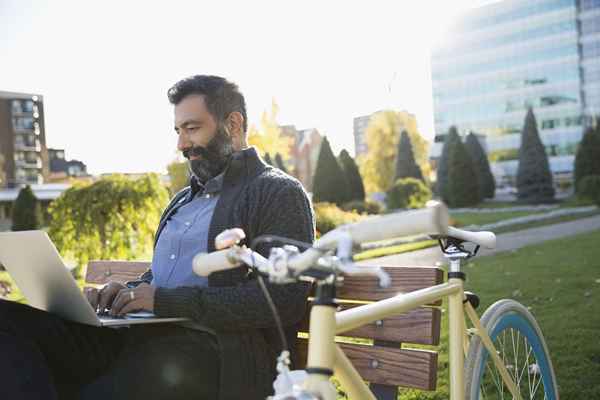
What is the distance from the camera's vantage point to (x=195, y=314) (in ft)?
6.93

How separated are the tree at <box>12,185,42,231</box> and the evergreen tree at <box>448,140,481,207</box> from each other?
18.4 m

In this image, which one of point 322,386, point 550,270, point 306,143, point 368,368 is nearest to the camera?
point 322,386

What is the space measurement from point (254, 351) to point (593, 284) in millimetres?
5021

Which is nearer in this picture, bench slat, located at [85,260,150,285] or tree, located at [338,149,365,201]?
bench slat, located at [85,260,150,285]

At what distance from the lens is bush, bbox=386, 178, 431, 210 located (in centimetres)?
2844

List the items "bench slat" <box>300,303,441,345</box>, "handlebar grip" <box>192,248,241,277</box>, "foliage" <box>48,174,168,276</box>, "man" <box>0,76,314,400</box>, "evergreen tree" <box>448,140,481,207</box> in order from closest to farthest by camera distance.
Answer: "handlebar grip" <box>192,248,241,277</box> < "man" <box>0,76,314,400</box> < "bench slat" <box>300,303,441,345</box> < "foliage" <box>48,174,168,276</box> < "evergreen tree" <box>448,140,481,207</box>

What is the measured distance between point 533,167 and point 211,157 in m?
33.2

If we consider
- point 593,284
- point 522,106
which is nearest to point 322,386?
point 593,284

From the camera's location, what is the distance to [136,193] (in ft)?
35.7

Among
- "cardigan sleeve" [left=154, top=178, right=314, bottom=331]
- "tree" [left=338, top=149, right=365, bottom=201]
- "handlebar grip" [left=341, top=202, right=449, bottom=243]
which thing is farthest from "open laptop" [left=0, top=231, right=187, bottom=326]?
"tree" [left=338, top=149, right=365, bottom=201]

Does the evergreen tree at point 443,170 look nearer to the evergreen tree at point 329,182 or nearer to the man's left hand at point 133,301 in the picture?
the evergreen tree at point 329,182

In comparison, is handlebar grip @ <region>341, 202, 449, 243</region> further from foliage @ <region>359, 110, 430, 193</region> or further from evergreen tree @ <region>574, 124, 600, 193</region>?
foliage @ <region>359, 110, 430, 193</region>

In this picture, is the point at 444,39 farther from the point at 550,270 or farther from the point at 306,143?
the point at 550,270

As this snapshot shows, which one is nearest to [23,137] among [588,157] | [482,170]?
[482,170]
